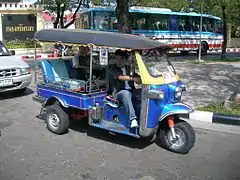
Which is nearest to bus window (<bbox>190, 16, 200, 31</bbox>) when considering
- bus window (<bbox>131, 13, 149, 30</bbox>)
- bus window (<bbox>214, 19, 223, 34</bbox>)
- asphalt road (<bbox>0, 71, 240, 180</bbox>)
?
bus window (<bbox>214, 19, 223, 34</bbox>)

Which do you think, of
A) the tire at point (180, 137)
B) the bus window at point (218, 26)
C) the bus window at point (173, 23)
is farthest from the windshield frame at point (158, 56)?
the bus window at point (218, 26)

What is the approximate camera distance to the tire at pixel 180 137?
17.7 ft

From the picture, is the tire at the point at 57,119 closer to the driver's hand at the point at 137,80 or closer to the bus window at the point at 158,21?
the driver's hand at the point at 137,80

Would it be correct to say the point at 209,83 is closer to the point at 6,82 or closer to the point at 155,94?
the point at 6,82

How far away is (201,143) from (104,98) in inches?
69.8

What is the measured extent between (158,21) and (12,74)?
53.8ft

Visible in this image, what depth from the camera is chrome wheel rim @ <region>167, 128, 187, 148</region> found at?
5.47 m

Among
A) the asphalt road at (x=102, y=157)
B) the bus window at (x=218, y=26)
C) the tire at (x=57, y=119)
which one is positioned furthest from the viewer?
the bus window at (x=218, y=26)

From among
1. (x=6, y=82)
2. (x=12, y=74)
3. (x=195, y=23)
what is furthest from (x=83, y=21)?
(x=6, y=82)

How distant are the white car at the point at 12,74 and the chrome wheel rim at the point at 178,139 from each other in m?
4.88

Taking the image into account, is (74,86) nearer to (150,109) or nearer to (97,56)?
(97,56)

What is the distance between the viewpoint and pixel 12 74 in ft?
29.8

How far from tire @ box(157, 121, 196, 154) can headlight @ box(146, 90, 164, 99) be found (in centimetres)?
61

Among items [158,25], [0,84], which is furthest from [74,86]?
[158,25]
